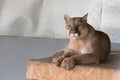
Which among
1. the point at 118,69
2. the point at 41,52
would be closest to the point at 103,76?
the point at 118,69

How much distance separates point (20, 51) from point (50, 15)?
1.87 feet

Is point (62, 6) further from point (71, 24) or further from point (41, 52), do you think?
point (71, 24)

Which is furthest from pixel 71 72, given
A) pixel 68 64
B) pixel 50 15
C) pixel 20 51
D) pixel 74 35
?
pixel 50 15

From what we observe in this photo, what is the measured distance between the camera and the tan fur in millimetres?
1734

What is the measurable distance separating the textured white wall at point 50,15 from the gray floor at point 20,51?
0.12 metres

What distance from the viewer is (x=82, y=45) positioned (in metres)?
1.87

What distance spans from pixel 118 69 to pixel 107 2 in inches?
79.8

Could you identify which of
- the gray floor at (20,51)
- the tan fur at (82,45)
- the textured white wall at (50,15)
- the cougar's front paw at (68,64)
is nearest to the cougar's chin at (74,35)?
the tan fur at (82,45)

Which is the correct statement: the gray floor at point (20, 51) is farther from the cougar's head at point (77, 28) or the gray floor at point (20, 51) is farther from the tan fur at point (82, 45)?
the cougar's head at point (77, 28)

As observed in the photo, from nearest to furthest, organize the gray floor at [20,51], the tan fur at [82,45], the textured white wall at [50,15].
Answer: the tan fur at [82,45] → the gray floor at [20,51] → the textured white wall at [50,15]

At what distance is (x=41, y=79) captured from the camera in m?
1.76

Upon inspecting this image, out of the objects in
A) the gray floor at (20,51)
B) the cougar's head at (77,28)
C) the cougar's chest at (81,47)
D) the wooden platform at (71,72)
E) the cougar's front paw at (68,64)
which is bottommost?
the gray floor at (20,51)

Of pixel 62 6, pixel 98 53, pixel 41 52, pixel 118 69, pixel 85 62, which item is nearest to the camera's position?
pixel 118 69

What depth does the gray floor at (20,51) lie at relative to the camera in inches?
130
